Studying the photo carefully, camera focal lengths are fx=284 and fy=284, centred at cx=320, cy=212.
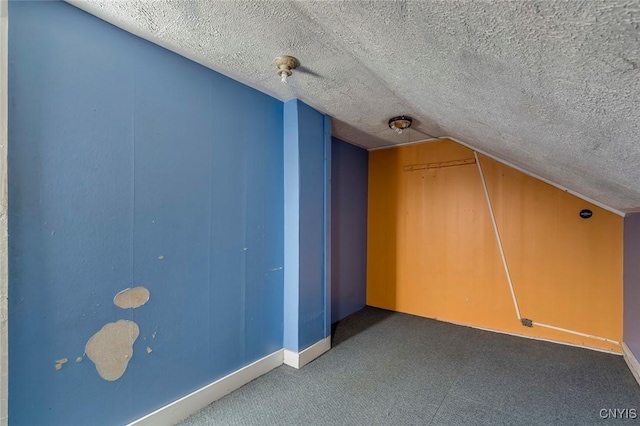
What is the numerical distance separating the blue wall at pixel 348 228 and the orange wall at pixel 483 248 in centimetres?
13

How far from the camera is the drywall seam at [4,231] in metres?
1.07

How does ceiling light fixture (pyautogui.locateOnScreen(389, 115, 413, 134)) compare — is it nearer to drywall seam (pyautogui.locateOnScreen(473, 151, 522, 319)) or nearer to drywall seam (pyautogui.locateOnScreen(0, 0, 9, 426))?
drywall seam (pyautogui.locateOnScreen(473, 151, 522, 319))

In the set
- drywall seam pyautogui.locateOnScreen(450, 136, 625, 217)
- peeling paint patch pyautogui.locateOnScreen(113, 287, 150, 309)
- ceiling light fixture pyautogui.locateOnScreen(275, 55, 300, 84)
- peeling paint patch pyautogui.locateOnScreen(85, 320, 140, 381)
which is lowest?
peeling paint patch pyautogui.locateOnScreen(85, 320, 140, 381)

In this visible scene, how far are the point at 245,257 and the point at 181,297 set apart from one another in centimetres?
49

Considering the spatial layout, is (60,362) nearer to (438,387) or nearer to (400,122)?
(438,387)

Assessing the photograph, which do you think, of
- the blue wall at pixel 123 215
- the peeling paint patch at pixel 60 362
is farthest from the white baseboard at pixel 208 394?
the peeling paint patch at pixel 60 362

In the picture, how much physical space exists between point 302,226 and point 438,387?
1.50m

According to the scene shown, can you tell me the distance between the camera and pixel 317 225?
96.5 inches

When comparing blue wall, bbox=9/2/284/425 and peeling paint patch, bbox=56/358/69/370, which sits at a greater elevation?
blue wall, bbox=9/2/284/425

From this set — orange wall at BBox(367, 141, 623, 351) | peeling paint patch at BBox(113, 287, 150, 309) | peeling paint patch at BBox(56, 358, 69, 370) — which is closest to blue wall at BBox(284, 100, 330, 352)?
peeling paint patch at BBox(113, 287, 150, 309)

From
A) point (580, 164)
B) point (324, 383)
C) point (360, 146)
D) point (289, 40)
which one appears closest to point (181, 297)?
point (324, 383)

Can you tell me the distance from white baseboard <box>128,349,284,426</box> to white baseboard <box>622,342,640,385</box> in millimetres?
2611

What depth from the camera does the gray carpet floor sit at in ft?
5.52

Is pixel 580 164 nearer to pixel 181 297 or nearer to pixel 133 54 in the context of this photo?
pixel 181 297
